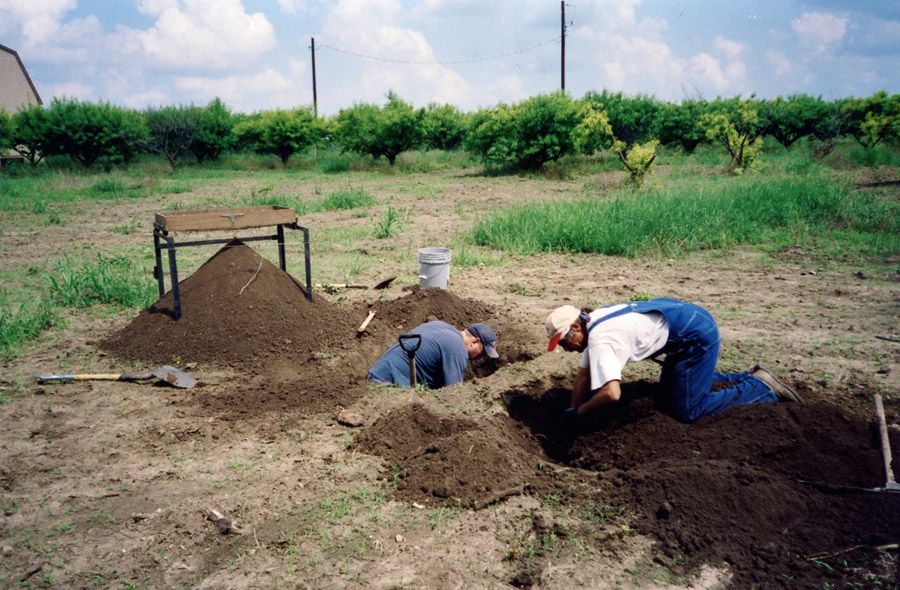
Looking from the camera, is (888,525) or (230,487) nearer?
(888,525)

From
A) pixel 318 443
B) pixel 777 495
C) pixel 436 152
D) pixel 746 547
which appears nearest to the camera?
pixel 746 547

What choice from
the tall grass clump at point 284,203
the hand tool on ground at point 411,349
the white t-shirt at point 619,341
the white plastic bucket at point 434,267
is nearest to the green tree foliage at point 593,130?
the tall grass clump at point 284,203

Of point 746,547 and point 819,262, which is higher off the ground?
point 819,262

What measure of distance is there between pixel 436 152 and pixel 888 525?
2999cm

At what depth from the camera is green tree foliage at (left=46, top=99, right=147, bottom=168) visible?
24266 millimetres

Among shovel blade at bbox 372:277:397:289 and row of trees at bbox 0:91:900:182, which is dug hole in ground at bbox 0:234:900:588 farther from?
row of trees at bbox 0:91:900:182

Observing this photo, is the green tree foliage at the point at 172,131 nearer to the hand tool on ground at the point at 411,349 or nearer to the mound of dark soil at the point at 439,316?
the mound of dark soil at the point at 439,316

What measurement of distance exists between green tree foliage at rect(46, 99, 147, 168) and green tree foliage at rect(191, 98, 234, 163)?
3.01 meters

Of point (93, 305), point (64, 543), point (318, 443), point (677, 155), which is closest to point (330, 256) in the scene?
point (93, 305)

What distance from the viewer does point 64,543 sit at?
3.07m

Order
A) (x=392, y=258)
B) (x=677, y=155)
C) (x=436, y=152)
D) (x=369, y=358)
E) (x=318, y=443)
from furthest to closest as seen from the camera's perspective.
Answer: (x=436, y=152) → (x=677, y=155) → (x=392, y=258) → (x=369, y=358) → (x=318, y=443)

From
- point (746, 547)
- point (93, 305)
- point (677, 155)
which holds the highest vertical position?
point (677, 155)

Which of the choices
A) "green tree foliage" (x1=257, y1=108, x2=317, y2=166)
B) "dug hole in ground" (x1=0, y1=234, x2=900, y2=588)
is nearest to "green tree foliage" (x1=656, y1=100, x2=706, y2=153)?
"green tree foliage" (x1=257, y1=108, x2=317, y2=166)

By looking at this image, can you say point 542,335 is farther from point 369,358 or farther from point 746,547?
point 746,547
